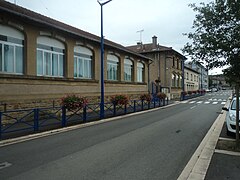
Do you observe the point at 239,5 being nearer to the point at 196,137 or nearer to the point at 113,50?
the point at 196,137

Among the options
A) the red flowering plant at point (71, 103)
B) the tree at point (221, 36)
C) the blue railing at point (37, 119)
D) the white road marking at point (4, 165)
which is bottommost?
the white road marking at point (4, 165)

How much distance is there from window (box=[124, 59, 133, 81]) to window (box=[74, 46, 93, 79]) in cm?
636

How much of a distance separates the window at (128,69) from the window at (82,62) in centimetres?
636

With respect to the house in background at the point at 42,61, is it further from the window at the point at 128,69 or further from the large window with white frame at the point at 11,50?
the window at the point at 128,69

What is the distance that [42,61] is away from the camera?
14133 mm

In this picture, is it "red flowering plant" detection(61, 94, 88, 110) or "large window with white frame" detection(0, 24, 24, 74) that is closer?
"red flowering plant" detection(61, 94, 88, 110)

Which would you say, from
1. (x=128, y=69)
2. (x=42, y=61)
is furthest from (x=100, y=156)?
(x=128, y=69)

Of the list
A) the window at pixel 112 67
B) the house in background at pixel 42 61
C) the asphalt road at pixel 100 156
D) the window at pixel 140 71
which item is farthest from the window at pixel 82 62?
the window at pixel 140 71

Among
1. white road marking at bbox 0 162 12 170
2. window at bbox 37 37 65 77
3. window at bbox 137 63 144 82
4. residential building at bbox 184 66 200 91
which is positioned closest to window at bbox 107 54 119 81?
window at bbox 137 63 144 82

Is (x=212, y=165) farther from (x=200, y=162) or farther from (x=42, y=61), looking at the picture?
(x=42, y=61)

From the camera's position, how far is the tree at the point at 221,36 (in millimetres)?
6395

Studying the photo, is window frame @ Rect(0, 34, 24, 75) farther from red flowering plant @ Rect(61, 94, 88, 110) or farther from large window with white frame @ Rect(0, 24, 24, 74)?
red flowering plant @ Rect(61, 94, 88, 110)

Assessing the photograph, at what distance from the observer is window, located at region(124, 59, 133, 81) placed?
24.3 metres

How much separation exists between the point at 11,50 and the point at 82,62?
6.24m
